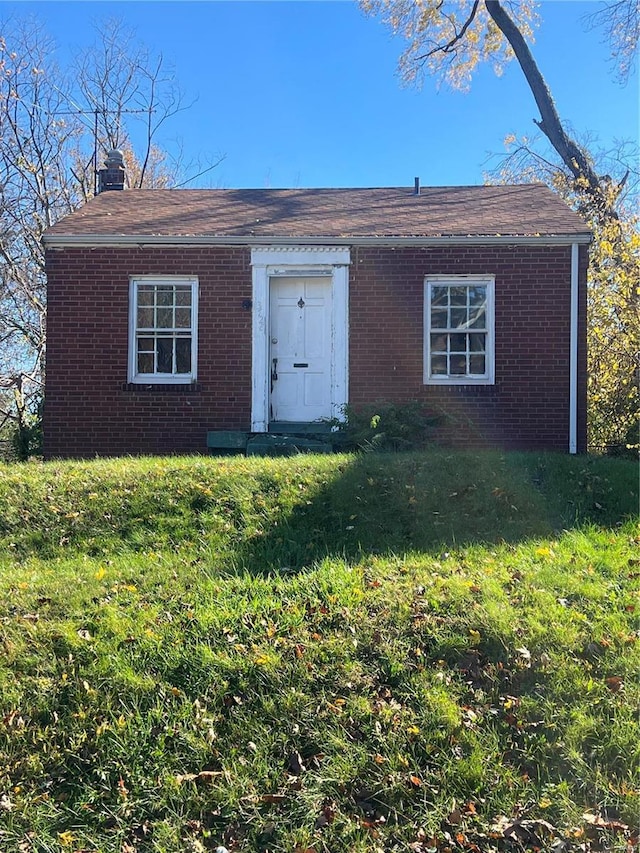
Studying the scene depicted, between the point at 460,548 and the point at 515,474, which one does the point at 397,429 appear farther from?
the point at 460,548

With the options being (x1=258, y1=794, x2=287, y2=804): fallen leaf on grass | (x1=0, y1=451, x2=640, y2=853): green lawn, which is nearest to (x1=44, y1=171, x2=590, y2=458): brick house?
(x1=0, y1=451, x2=640, y2=853): green lawn

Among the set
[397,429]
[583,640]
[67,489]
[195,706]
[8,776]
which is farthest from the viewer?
[397,429]

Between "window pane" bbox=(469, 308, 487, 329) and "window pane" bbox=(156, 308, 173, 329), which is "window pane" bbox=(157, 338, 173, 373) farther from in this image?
"window pane" bbox=(469, 308, 487, 329)

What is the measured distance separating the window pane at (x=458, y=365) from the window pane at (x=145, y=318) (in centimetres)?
462

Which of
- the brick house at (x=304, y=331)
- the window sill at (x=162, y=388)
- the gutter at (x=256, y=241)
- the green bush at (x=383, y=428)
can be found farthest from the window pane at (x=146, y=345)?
the green bush at (x=383, y=428)

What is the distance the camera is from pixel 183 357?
32.3ft

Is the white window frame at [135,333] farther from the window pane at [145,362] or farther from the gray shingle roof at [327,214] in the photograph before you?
the gray shingle roof at [327,214]

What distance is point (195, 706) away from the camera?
10.7ft

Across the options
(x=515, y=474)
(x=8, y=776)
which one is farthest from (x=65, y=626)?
(x=515, y=474)

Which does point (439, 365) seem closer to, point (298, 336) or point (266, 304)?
point (298, 336)

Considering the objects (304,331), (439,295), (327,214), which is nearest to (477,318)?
(439,295)

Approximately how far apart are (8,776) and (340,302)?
7744 mm

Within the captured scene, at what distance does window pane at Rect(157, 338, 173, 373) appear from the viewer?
9.81 meters

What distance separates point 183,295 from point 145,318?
2.22ft
